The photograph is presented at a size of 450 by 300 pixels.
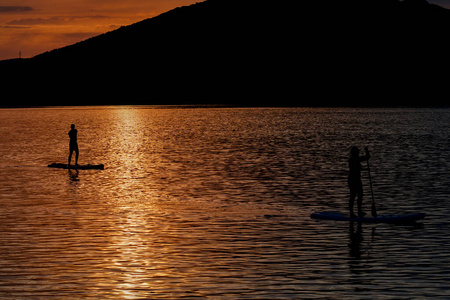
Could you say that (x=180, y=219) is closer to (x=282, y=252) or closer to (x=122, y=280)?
(x=282, y=252)

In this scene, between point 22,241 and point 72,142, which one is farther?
point 72,142

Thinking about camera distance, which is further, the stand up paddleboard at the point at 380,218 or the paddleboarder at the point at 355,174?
the paddleboarder at the point at 355,174

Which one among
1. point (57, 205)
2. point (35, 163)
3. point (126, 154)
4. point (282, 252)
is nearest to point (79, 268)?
point (282, 252)

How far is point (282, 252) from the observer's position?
19.5 meters

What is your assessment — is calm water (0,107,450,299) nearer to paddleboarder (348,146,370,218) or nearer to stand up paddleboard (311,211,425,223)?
stand up paddleboard (311,211,425,223)

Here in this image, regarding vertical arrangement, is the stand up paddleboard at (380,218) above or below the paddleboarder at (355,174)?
below

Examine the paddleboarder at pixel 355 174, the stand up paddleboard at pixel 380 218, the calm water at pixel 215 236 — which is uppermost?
the paddleboarder at pixel 355 174

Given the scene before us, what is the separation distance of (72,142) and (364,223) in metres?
24.5

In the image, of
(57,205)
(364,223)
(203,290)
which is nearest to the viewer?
(203,290)

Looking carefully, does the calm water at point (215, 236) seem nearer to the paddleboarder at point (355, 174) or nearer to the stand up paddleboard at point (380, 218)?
the stand up paddleboard at point (380, 218)

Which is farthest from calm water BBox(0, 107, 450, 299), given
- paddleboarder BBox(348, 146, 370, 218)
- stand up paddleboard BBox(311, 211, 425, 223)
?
paddleboarder BBox(348, 146, 370, 218)

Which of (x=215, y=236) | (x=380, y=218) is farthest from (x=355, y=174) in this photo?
(x=215, y=236)

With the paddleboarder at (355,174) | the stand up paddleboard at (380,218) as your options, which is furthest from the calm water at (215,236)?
the paddleboarder at (355,174)

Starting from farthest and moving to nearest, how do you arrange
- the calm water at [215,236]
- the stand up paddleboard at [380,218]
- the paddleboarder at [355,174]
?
1. the paddleboarder at [355,174]
2. the stand up paddleboard at [380,218]
3. the calm water at [215,236]
